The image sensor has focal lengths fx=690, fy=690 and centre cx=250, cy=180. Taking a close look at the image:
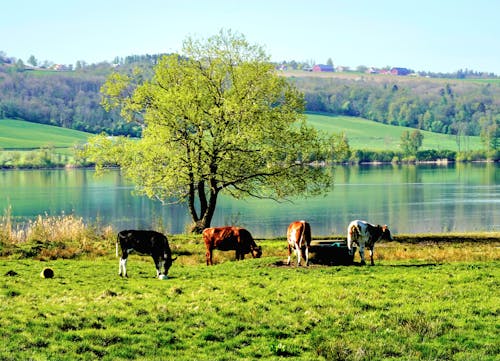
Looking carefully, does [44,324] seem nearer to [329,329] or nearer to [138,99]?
[329,329]

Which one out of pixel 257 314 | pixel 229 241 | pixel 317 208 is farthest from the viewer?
pixel 317 208

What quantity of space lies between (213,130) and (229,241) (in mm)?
13115

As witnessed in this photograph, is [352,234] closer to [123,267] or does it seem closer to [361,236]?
[361,236]

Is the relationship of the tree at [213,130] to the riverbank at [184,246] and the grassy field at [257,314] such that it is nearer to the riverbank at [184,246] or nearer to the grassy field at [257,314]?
the riverbank at [184,246]

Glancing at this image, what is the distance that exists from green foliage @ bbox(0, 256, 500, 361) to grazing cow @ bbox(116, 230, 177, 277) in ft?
2.47

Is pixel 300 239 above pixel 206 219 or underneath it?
above

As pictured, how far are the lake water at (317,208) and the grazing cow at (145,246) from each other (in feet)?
65.9

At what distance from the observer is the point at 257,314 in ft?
53.1

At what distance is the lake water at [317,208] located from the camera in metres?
60.4

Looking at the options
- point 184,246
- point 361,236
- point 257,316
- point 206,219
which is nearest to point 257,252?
point 361,236

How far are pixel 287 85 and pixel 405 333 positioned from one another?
27.0 metres

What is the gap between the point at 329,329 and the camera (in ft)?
49.9

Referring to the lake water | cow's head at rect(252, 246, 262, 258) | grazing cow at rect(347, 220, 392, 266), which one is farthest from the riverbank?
the lake water

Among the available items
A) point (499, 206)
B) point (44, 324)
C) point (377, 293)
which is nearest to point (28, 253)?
point (44, 324)
